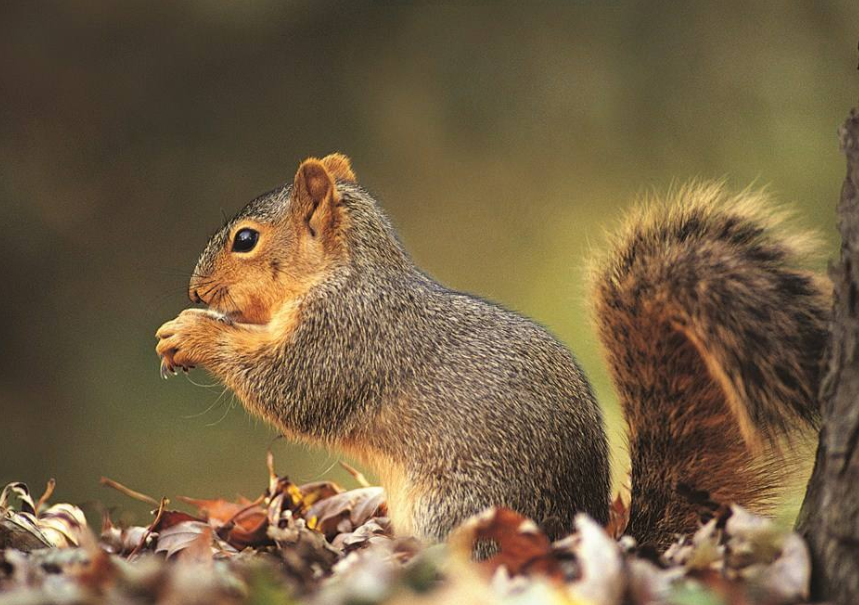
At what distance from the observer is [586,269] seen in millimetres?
1619

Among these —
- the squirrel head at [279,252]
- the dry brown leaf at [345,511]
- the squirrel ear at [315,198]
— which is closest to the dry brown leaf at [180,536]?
the dry brown leaf at [345,511]

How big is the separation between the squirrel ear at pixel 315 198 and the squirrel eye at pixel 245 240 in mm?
92

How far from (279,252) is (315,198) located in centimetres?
12

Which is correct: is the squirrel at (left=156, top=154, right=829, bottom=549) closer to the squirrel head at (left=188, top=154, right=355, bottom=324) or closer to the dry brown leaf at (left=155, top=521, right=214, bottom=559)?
the squirrel head at (left=188, top=154, right=355, bottom=324)

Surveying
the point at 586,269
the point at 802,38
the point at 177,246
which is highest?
the point at 802,38

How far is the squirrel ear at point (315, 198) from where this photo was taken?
179 centimetres

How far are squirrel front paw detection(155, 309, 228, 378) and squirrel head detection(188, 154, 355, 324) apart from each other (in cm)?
3

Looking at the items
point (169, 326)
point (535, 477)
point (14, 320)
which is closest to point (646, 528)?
point (535, 477)

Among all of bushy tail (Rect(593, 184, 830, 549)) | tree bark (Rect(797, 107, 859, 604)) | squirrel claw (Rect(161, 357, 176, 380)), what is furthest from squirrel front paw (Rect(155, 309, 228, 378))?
tree bark (Rect(797, 107, 859, 604))

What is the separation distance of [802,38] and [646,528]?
2.28m

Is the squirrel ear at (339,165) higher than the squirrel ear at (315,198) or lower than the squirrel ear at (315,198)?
higher

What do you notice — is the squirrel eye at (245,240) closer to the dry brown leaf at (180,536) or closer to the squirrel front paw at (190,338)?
the squirrel front paw at (190,338)

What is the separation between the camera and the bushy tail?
130 cm

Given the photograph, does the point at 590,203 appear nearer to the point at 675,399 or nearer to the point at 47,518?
the point at 675,399
